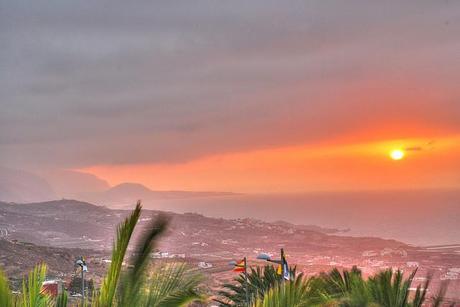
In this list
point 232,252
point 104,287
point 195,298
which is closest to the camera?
point 104,287

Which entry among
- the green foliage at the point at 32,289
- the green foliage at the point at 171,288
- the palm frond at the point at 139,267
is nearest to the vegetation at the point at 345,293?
the green foliage at the point at 171,288

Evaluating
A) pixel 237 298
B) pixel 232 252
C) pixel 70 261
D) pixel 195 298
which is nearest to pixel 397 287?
pixel 195 298

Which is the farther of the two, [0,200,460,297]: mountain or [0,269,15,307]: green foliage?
[0,200,460,297]: mountain

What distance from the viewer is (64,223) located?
12681 cm

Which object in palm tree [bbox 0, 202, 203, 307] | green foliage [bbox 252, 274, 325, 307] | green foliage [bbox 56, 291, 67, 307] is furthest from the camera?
green foliage [bbox 252, 274, 325, 307]

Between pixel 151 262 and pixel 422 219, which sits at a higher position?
pixel 422 219

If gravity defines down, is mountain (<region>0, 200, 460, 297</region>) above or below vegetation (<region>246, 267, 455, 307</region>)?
above

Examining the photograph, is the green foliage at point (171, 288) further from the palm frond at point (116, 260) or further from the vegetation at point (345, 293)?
the vegetation at point (345, 293)

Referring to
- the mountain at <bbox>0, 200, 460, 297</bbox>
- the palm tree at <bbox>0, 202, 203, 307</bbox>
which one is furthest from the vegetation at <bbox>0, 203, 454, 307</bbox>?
the mountain at <bbox>0, 200, 460, 297</bbox>

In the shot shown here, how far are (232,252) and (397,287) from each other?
291 ft

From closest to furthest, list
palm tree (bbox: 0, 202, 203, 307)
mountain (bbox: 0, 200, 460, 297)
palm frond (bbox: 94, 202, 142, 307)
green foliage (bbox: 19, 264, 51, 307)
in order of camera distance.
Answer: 1. palm frond (bbox: 94, 202, 142, 307)
2. palm tree (bbox: 0, 202, 203, 307)
3. green foliage (bbox: 19, 264, 51, 307)
4. mountain (bbox: 0, 200, 460, 297)

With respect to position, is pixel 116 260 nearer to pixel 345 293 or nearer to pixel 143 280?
pixel 143 280

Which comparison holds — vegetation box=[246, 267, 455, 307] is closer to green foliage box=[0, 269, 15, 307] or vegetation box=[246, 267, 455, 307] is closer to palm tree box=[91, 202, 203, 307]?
palm tree box=[91, 202, 203, 307]

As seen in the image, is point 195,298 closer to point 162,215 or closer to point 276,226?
point 162,215
